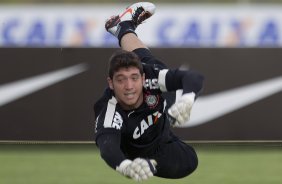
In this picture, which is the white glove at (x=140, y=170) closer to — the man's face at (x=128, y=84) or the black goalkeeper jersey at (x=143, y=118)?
the black goalkeeper jersey at (x=143, y=118)

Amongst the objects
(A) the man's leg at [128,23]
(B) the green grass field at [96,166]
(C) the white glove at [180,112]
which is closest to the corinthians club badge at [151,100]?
(A) the man's leg at [128,23]

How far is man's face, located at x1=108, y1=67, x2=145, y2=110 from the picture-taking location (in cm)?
557

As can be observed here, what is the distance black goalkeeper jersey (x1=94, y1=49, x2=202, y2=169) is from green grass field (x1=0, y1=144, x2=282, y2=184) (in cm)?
198

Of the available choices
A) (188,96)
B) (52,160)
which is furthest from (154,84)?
(52,160)

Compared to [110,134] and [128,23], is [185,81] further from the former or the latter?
[128,23]

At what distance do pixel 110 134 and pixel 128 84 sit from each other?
15.8 inches

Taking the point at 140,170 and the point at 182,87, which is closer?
the point at 140,170

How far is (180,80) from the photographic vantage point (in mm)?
5562

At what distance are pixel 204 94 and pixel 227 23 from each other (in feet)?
9.26

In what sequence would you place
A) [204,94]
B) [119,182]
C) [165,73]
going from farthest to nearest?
[204,94], [119,182], [165,73]

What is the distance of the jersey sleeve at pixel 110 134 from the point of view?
17.3ft

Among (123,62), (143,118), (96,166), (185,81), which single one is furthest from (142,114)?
A: (96,166)

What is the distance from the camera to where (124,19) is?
7.49 meters

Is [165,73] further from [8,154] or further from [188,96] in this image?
[8,154]
